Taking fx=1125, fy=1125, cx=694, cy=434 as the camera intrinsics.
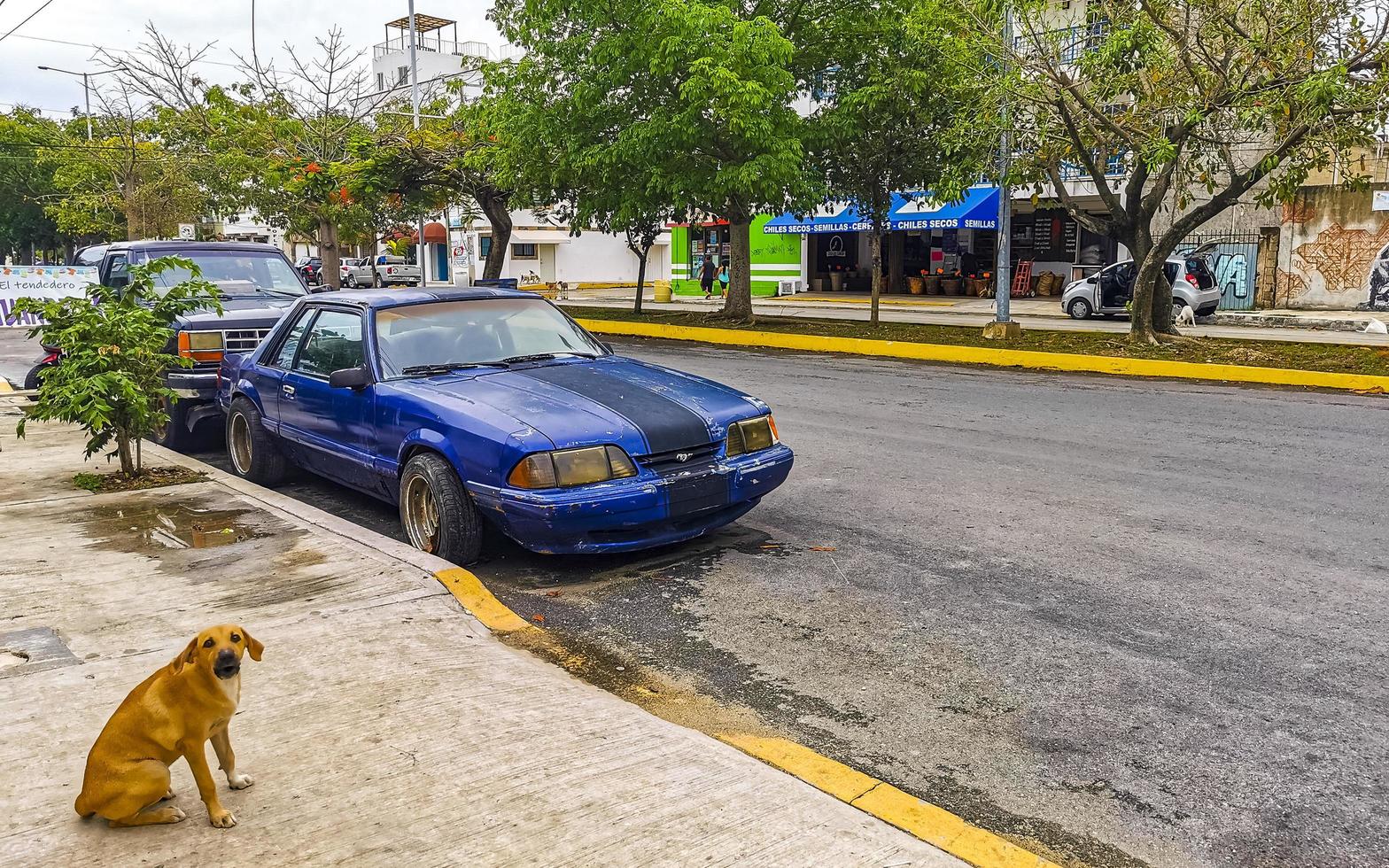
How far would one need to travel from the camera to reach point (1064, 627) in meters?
5.09

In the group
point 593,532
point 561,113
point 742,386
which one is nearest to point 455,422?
point 593,532

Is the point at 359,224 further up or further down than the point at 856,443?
further up

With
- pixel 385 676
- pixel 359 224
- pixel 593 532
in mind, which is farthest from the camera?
pixel 359 224

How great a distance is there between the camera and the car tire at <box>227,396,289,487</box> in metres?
8.02

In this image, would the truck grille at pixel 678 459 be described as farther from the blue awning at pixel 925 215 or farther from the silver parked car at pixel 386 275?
the silver parked car at pixel 386 275

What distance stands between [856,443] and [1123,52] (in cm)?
968

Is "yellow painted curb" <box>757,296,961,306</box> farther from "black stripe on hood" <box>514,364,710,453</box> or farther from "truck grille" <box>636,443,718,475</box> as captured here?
"truck grille" <box>636,443,718,475</box>

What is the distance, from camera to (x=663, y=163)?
803 inches

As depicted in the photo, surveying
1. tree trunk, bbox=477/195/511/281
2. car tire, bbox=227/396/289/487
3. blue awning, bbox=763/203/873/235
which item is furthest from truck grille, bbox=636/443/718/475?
blue awning, bbox=763/203/873/235

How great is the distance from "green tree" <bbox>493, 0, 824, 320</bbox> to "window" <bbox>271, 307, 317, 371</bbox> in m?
11.5

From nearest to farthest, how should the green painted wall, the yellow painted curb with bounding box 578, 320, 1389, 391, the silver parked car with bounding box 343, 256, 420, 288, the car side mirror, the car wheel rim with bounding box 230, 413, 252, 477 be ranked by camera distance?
the car side mirror
the car wheel rim with bounding box 230, 413, 252, 477
the yellow painted curb with bounding box 578, 320, 1389, 391
the green painted wall
the silver parked car with bounding box 343, 256, 420, 288

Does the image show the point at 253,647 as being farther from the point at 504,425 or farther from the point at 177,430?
the point at 177,430

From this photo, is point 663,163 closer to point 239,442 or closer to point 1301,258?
point 239,442

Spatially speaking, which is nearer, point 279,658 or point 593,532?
point 279,658
